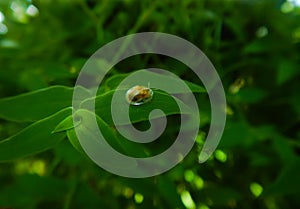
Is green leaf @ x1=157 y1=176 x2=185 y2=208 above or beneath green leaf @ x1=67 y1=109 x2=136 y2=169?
beneath

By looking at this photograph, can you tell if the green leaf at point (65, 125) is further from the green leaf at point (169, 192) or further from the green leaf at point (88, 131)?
the green leaf at point (169, 192)

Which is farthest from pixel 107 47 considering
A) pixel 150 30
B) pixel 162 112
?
pixel 162 112

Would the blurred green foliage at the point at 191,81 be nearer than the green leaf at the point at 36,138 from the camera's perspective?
No

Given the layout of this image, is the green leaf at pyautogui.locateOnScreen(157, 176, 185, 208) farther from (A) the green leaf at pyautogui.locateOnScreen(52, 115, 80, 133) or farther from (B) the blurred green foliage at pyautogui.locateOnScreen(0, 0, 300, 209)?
(A) the green leaf at pyautogui.locateOnScreen(52, 115, 80, 133)

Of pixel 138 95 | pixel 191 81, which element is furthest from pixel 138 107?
pixel 191 81

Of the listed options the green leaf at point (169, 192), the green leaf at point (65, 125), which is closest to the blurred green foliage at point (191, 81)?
the green leaf at point (169, 192)

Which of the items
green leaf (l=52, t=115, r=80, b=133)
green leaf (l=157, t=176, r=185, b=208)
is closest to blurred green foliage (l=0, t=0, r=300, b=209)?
green leaf (l=157, t=176, r=185, b=208)

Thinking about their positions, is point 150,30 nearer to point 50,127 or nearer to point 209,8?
point 209,8
